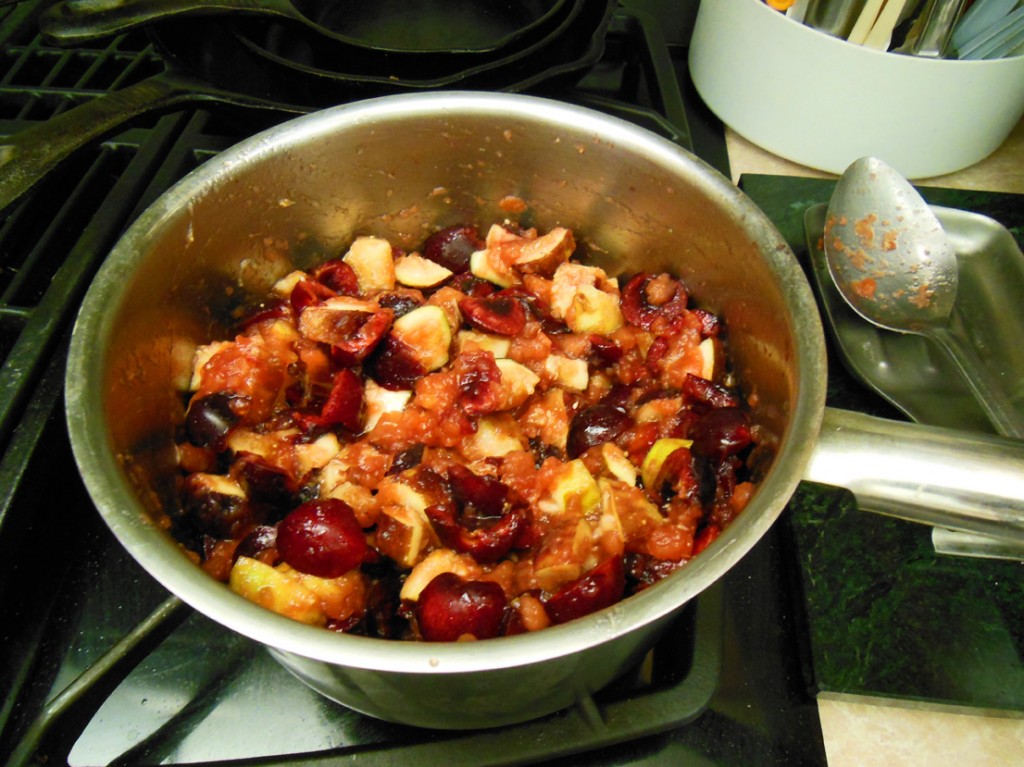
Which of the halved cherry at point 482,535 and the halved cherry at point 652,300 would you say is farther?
the halved cherry at point 652,300

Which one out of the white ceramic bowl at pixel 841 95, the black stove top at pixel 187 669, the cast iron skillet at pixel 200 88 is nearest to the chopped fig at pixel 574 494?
the black stove top at pixel 187 669

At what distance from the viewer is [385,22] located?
1615 millimetres

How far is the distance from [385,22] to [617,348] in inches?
37.6

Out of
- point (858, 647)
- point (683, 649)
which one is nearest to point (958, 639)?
point (858, 647)

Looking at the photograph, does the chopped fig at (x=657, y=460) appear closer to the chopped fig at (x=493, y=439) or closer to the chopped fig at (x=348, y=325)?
the chopped fig at (x=493, y=439)

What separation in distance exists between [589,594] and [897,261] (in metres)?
0.97

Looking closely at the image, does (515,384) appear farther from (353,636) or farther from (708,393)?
(353,636)

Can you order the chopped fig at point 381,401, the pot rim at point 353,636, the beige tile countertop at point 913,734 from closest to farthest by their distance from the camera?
the pot rim at point 353,636, the beige tile countertop at point 913,734, the chopped fig at point 381,401

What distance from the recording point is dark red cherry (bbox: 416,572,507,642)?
0.82 meters

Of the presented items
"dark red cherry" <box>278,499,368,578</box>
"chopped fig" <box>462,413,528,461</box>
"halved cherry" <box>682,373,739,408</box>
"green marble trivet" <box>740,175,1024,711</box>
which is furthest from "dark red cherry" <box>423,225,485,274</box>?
"green marble trivet" <box>740,175,1024,711</box>

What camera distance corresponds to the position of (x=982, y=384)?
1288 millimetres

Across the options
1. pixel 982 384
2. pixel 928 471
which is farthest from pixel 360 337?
pixel 982 384

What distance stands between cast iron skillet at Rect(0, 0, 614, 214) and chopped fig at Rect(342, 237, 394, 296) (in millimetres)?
273

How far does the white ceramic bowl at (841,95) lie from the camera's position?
1439 millimetres
